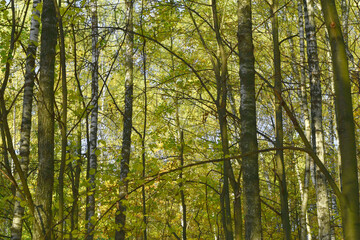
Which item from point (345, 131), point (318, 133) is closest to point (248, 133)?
point (345, 131)

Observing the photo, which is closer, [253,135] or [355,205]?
[355,205]

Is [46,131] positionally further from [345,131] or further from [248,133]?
[345,131]

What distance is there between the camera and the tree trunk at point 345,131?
103cm

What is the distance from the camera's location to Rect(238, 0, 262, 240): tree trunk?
98.0 inches

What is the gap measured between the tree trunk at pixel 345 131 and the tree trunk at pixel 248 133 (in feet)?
4.49

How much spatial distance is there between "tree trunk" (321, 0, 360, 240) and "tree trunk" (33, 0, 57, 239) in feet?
6.77

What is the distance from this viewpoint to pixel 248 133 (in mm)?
2543

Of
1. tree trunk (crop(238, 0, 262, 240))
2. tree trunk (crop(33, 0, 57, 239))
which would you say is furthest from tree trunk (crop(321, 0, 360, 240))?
tree trunk (crop(33, 0, 57, 239))

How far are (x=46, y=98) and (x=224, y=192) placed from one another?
79.3 inches

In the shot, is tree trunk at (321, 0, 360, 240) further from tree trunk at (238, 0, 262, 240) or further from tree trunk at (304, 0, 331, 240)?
tree trunk at (304, 0, 331, 240)

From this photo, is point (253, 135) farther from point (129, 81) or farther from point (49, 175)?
point (129, 81)

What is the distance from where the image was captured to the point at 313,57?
5.85 meters

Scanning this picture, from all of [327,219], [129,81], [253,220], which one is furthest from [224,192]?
[129,81]

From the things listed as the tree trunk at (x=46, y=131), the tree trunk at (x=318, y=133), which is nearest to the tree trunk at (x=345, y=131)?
the tree trunk at (x=46, y=131)
